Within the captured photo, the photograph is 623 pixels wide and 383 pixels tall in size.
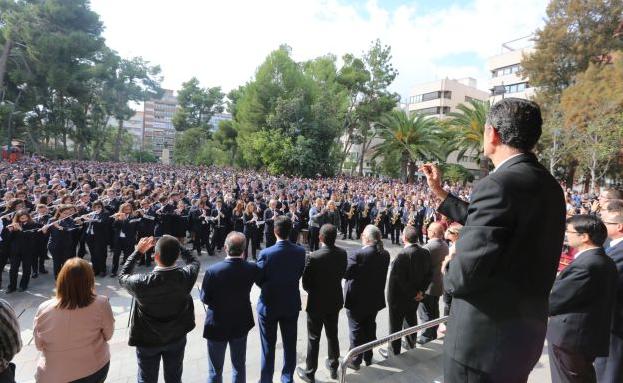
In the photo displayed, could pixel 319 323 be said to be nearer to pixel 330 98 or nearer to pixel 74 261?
pixel 74 261

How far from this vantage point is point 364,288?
14.7 ft

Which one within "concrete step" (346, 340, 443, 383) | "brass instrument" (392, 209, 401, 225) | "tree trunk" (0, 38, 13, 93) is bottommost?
"concrete step" (346, 340, 443, 383)

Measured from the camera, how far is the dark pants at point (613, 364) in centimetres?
307

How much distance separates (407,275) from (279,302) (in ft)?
6.03

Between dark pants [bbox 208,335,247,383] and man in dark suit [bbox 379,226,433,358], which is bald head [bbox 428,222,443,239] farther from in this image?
dark pants [bbox 208,335,247,383]

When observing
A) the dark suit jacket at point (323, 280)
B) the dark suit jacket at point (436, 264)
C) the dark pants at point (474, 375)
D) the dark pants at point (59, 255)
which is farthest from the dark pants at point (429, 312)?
the dark pants at point (59, 255)

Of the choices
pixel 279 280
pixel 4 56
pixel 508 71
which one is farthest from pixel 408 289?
pixel 508 71

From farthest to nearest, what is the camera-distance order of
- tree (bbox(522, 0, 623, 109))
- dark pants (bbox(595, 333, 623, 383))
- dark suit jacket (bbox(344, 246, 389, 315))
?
tree (bbox(522, 0, 623, 109)) → dark suit jacket (bbox(344, 246, 389, 315)) → dark pants (bbox(595, 333, 623, 383))

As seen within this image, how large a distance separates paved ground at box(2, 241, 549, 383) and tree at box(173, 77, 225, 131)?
4949 cm

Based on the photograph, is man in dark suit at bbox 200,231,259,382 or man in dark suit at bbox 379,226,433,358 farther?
man in dark suit at bbox 379,226,433,358

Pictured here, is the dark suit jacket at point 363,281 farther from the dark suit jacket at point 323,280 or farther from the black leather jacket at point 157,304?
the black leather jacket at point 157,304

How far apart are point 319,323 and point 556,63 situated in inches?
1408

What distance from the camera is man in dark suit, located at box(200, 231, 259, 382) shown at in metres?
3.62

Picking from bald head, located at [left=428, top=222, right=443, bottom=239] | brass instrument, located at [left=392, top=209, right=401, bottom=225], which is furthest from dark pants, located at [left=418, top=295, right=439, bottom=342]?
brass instrument, located at [left=392, top=209, right=401, bottom=225]
